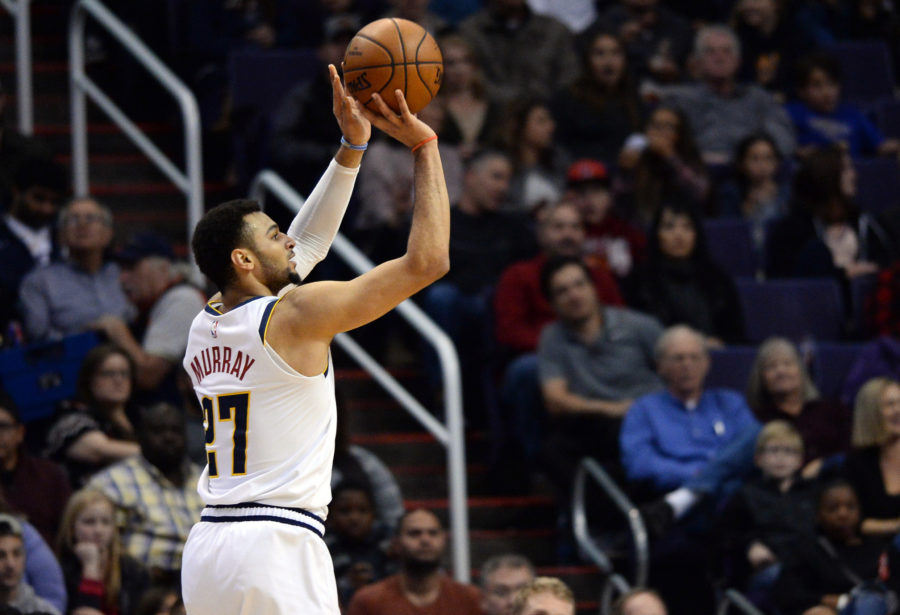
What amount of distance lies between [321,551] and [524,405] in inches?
164

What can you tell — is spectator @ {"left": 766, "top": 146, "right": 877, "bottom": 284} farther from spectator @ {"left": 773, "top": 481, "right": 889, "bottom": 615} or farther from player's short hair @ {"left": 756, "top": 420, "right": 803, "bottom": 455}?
spectator @ {"left": 773, "top": 481, "right": 889, "bottom": 615}

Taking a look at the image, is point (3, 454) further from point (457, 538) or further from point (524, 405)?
point (524, 405)

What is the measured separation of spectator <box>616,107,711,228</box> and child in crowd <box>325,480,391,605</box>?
9.94 ft

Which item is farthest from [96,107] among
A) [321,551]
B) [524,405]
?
[321,551]

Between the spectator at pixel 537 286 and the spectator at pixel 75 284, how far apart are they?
2090 mm

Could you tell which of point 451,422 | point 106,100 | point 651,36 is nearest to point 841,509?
point 451,422

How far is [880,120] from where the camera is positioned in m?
11.7

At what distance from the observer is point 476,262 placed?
367 inches

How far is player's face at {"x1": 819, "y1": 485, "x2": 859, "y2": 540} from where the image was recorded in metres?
7.72

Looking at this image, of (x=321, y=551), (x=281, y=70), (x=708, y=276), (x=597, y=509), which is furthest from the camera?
(x=281, y=70)

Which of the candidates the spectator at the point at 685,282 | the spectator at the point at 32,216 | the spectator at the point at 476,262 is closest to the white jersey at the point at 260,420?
the spectator at the point at 32,216

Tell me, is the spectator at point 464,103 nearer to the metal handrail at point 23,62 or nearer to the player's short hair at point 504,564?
the metal handrail at point 23,62

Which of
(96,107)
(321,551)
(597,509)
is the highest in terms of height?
(96,107)

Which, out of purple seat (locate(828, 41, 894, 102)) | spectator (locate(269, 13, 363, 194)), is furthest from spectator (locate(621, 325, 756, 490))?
purple seat (locate(828, 41, 894, 102))
